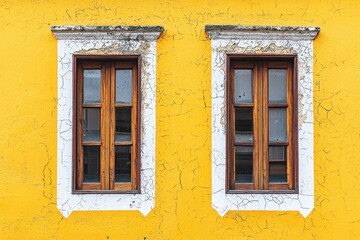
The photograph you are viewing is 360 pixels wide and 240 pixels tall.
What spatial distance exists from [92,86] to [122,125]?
23.9 inches

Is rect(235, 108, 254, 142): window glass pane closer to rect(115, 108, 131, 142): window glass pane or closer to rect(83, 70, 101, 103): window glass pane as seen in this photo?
rect(115, 108, 131, 142): window glass pane

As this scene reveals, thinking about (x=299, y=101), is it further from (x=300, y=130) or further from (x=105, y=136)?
(x=105, y=136)

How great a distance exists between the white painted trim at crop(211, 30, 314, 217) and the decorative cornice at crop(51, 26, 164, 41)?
2.59ft

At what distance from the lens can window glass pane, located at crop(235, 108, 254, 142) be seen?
7.63m

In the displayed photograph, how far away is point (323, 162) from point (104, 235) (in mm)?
2772

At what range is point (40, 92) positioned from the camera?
7480 millimetres

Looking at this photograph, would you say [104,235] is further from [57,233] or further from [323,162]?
[323,162]

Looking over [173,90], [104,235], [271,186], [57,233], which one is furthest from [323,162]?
[57,233]

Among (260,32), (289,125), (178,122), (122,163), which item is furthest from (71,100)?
(289,125)

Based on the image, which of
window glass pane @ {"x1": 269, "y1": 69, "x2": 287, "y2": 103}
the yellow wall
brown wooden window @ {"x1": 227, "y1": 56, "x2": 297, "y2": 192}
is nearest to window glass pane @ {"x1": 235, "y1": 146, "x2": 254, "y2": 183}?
brown wooden window @ {"x1": 227, "y1": 56, "x2": 297, "y2": 192}

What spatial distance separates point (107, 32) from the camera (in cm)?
748

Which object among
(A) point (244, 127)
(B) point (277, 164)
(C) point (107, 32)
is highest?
(C) point (107, 32)

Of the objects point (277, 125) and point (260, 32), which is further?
point (277, 125)

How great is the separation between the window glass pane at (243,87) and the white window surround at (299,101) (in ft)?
0.77
